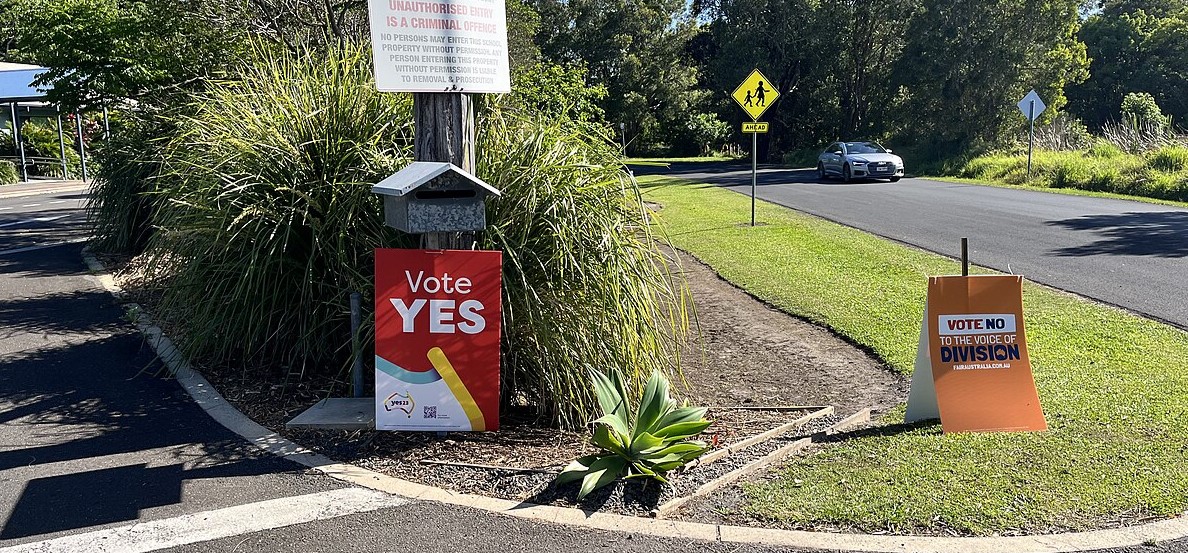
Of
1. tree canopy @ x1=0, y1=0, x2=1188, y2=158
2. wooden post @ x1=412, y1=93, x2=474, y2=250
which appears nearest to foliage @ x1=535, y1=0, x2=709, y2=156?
tree canopy @ x1=0, y1=0, x2=1188, y2=158

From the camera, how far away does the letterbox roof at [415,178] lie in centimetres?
475

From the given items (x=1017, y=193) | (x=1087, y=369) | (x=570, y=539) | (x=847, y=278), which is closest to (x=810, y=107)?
(x=1017, y=193)

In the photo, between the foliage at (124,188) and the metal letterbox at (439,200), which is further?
the foliage at (124,188)

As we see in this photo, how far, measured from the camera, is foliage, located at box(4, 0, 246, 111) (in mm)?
11688

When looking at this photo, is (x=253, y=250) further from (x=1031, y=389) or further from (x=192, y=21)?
(x=192, y=21)

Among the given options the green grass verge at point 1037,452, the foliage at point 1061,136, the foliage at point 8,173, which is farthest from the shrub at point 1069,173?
the foliage at point 8,173

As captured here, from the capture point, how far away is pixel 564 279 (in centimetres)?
541

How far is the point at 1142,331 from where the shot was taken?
24.6 ft

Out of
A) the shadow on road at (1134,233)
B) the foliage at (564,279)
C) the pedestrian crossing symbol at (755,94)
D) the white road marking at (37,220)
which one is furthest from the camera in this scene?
the white road marking at (37,220)

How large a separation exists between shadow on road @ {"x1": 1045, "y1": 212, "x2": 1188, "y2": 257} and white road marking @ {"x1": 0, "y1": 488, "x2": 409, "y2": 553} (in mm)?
10579

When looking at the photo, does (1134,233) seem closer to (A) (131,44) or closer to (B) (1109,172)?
(B) (1109,172)

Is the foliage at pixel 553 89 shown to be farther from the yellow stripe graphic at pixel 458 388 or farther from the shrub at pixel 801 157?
the shrub at pixel 801 157

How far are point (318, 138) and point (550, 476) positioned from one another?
2.97 meters

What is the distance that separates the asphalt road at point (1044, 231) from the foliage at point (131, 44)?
10.0 metres
